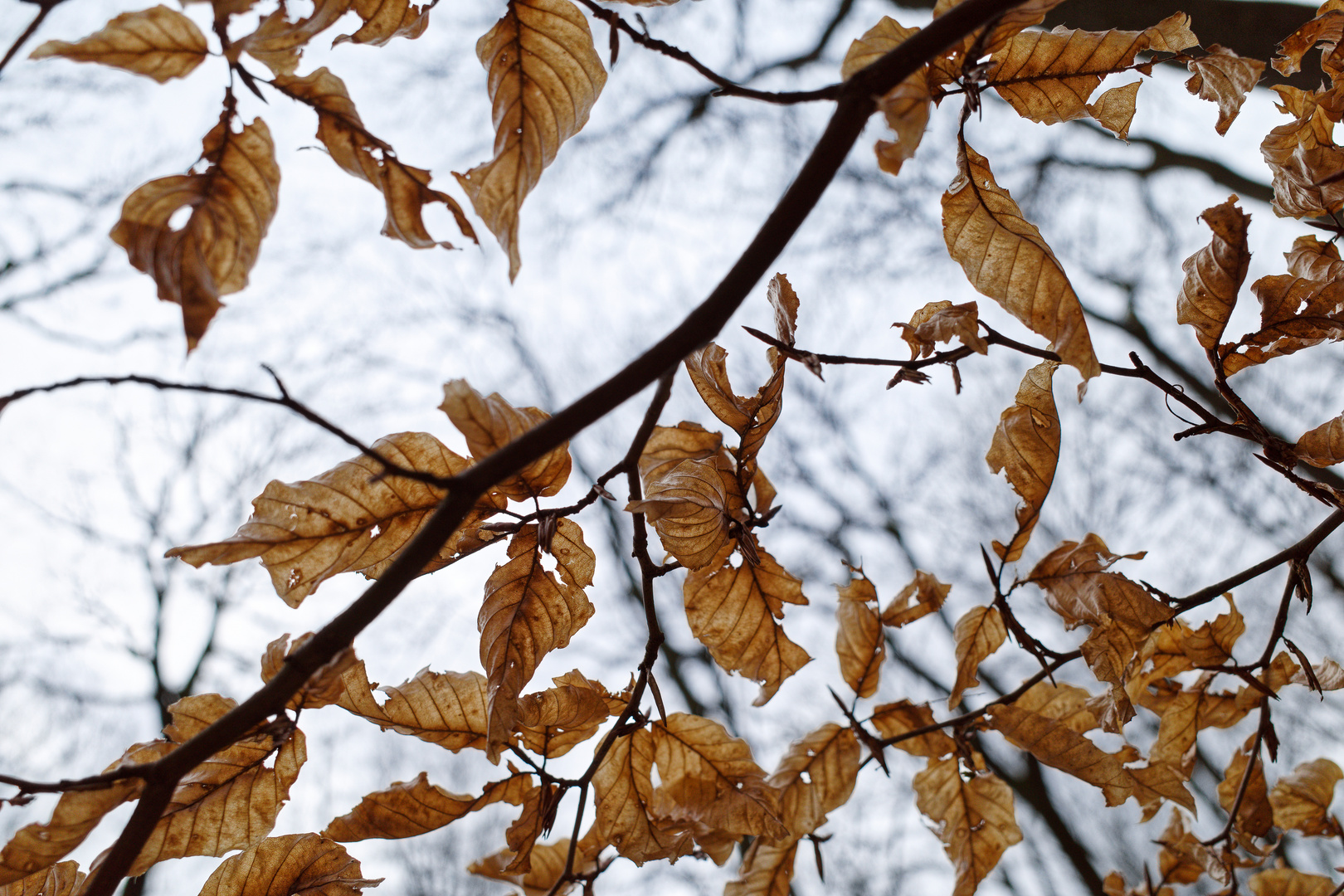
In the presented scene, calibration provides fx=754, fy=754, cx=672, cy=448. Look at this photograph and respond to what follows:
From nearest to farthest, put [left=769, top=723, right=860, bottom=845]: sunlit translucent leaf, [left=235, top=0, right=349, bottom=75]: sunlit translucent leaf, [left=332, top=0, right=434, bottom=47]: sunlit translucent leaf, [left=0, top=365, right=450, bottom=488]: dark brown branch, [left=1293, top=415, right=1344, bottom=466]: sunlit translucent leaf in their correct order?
1. [left=0, top=365, right=450, bottom=488]: dark brown branch
2. [left=235, top=0, right=349, bottom=75]: sunlit translucent leaf
3. [left=332, top=0, right=434, bottom=47]: sunlit translucent leaf
4. [left=1293, top=415, right=1344, bottom=466]: sunlit translucent leaf
5. [left=769, top=723, right=860, bottom=845]: sunlit translucent leaf

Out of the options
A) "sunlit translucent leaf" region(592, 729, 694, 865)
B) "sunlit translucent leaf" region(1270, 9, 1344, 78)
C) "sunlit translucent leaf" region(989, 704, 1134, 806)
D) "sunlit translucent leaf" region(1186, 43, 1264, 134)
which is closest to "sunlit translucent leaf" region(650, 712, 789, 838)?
"sunlit translucent leaf" region(592, 729, 694, 865)

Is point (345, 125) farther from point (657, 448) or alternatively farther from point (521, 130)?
point (657, 448)

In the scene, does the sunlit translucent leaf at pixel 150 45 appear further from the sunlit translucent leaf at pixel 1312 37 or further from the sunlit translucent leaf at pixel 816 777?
the sunlit translucent leaf at pixel 1312 37

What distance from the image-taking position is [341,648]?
0.39 metres

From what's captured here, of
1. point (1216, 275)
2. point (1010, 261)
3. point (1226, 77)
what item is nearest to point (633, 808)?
point (1010, 261)

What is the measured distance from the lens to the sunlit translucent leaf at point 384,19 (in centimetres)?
55

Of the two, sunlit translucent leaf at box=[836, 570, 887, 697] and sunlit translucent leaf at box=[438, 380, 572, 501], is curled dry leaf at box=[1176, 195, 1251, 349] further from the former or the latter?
sunlit translucent leaf at box=[438, 380, 572, 501]

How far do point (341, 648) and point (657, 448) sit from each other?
320 millimetres

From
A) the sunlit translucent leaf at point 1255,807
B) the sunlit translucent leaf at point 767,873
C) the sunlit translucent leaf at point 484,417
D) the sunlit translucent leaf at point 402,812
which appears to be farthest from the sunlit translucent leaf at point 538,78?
the sunlit translucent leaf at point 1255,807

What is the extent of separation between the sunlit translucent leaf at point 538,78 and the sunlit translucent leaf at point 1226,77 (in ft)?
1.65

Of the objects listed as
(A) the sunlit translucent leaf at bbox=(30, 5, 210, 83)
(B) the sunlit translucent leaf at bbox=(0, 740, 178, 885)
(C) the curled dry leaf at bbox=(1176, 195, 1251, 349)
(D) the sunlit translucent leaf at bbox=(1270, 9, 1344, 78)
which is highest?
(D) the sunlit translucent leaf at bbox=(1270, 9, 1344, 78)

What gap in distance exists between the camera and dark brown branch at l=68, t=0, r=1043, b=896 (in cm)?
36

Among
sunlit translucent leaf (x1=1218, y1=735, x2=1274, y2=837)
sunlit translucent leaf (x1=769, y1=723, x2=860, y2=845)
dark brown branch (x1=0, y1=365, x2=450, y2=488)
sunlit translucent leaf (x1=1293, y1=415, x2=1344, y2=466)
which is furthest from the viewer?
sunlit translucent leaf (x1=1218, y1=735, x2=1274, y2=837)

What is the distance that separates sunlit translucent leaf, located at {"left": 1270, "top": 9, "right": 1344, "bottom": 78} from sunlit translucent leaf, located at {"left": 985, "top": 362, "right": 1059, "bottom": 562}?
0.42 metres
